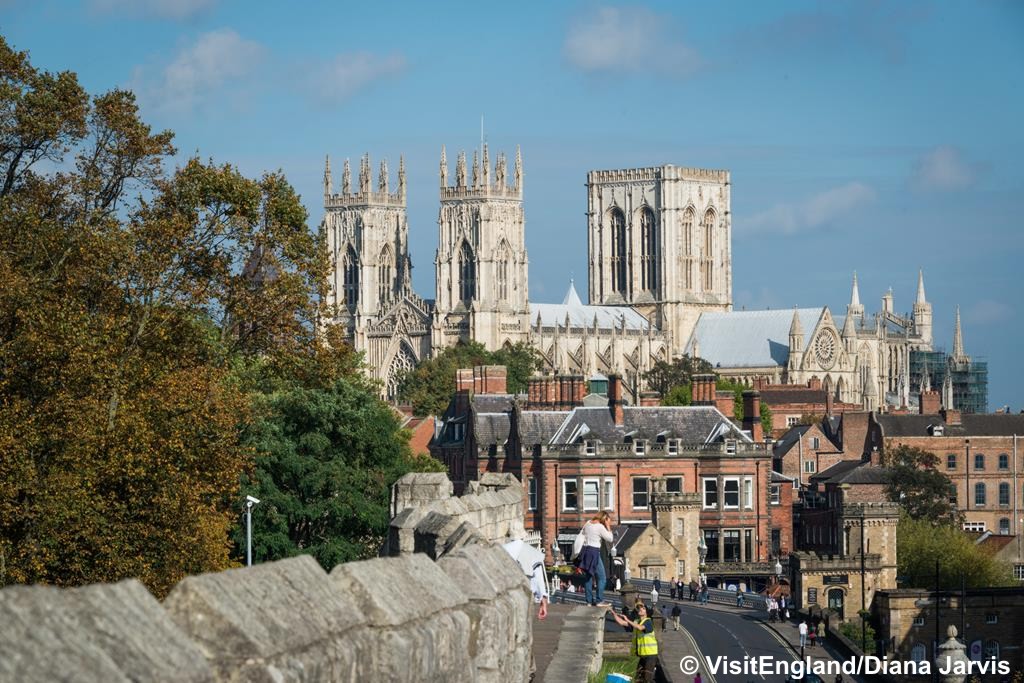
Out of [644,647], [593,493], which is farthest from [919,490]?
[644,647]

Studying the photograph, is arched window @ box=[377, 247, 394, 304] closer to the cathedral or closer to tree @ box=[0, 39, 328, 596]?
the cathedral

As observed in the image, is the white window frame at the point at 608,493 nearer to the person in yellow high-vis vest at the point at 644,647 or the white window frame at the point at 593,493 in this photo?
the white window frame at the point at 593,493

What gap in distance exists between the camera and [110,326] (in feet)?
86.0

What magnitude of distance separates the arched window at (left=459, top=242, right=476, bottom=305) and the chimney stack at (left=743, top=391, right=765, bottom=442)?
94.5 metres

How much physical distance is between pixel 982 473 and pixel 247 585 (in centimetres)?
9905

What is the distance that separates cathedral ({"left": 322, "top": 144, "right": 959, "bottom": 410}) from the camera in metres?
175

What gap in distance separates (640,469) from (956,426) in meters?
34.7

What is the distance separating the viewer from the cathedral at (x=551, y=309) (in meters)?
175

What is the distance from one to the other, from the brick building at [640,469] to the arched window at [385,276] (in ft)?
368

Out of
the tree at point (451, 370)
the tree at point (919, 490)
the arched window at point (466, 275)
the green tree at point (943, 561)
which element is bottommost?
the green tree at point (943, 561)

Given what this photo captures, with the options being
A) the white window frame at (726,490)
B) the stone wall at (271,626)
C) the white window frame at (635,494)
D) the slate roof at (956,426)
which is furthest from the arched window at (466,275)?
the stone wall at (271,626)

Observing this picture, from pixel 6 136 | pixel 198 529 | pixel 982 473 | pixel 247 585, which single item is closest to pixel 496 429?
pixel 982 473

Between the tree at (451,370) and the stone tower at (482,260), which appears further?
the stone tower at (482,260)

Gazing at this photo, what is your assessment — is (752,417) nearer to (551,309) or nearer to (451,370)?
(451,370)
